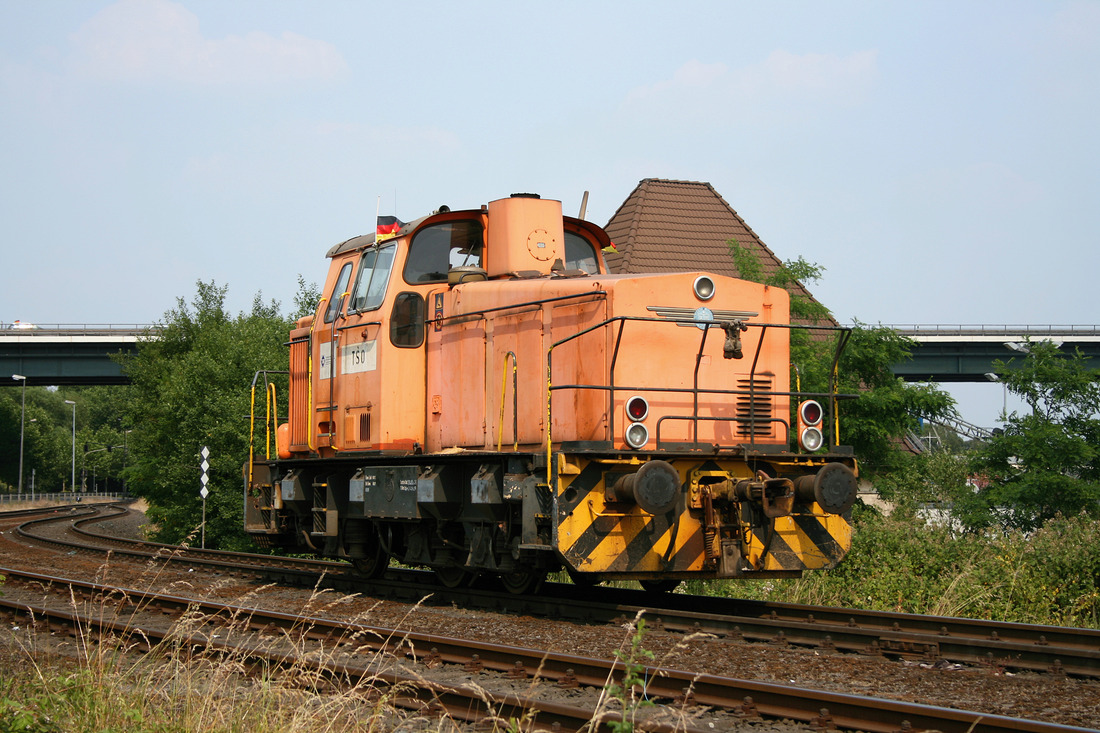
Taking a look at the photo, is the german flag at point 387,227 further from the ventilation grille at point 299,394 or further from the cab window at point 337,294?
the ventilation grille at point 299,394

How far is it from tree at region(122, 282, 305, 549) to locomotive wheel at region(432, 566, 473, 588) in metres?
11.9

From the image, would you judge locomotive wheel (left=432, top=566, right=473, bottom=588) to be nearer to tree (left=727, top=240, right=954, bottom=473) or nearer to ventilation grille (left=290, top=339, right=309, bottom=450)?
ventilation grille (left=290, top=339, right=309, bottom=450)

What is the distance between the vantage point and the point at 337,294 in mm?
11016

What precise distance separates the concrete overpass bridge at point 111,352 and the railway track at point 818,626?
117 feet

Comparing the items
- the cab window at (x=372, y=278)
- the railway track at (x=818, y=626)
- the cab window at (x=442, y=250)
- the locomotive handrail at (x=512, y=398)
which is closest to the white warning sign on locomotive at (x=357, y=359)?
the cab window at (x=372, y=278)

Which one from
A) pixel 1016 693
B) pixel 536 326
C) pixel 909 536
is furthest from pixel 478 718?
pixel 909 536

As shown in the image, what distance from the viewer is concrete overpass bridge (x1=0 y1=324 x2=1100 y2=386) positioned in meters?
43.0

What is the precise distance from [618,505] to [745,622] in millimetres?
1314

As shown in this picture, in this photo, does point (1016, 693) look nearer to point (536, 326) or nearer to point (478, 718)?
point (478, 718)

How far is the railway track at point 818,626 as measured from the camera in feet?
21.0

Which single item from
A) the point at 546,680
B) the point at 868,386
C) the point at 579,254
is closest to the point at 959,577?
the point at 579,254

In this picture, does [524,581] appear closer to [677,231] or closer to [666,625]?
[666,625]

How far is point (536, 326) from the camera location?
29.2 feet

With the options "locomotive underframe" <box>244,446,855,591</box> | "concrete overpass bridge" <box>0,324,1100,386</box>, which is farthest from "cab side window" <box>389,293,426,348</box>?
"concrete overpass bridge" <box>0,324,1100,386</box>
